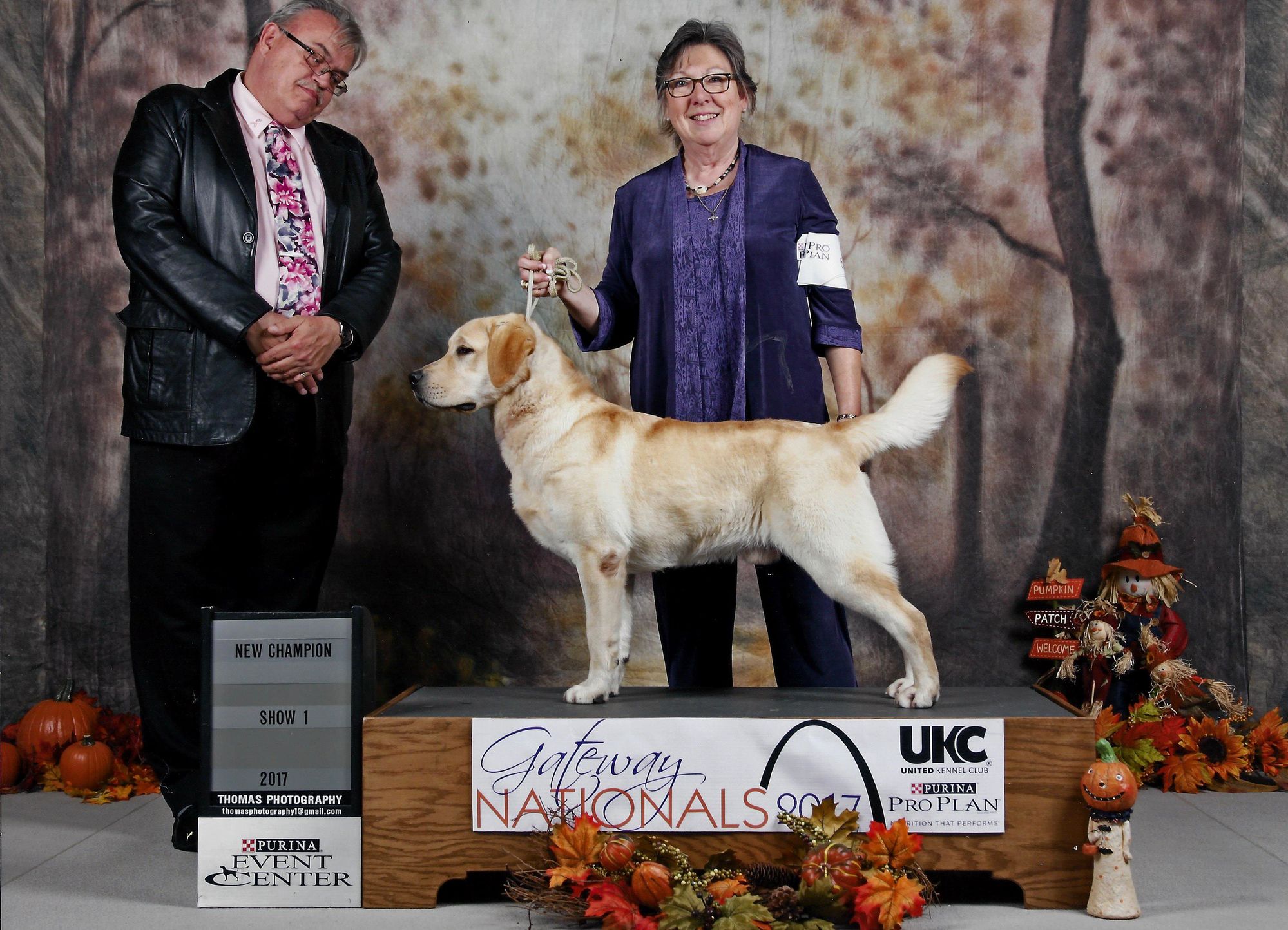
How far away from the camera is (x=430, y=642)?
442cm

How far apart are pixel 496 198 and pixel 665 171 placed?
4.19 feet

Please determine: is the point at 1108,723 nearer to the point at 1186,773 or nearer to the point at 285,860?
the point at 1186,773

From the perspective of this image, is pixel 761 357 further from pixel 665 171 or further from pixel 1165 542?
pixel 1165 542

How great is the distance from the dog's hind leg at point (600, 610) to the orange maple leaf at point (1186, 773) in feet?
7.58

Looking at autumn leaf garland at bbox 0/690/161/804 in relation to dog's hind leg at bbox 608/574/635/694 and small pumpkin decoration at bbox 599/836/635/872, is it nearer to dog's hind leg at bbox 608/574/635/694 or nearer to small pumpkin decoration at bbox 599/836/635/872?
dog's hind leg at bbox 608/574/635/694

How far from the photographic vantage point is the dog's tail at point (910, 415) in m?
2.88

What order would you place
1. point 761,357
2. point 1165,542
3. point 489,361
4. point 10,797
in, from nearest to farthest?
point 489,361 < point 761,357 < point 10,797 < point 1165,542

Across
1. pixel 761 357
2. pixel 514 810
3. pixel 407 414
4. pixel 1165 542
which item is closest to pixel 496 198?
pixel 407 414

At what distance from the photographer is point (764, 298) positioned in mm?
Answer: 3227

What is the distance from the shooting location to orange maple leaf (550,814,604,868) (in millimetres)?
2492

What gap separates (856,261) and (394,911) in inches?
118

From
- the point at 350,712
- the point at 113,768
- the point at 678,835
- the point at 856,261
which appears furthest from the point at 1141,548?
the point at 113,768

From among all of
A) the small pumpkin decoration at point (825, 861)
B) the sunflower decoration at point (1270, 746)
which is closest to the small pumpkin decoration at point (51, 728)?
the small pumpkin decoration at point (825, 861)

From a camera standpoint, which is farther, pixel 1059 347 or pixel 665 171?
pixel 1059 347
